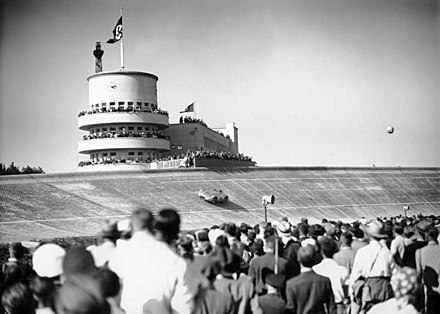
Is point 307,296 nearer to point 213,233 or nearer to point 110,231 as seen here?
point 110,231

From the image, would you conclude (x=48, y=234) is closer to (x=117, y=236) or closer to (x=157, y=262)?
(x=117, y=236)

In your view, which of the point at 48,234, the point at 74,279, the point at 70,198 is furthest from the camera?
the point at 70,198

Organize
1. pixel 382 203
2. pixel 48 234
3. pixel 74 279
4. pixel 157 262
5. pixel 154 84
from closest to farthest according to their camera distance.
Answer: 1. pixel 74 279
2. pixel 157 262
3. pixel 48 234
4. pixel 382 203
5. pixel 154 84

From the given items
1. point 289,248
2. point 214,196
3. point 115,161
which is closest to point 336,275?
point 289,248

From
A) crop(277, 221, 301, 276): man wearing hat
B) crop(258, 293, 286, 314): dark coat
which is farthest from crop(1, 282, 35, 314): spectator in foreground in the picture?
crop(277, 221, 301, 276): man wearing hat

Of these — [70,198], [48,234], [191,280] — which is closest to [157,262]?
[191,280]

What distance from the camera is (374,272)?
26.4 feet

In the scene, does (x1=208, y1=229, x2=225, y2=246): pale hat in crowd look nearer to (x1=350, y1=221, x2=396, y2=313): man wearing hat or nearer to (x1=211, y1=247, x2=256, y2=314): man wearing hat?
(x1=350, y1=221, x2=396, y2=313): man wearing hat

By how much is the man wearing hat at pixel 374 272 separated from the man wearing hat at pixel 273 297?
1535 millimetres

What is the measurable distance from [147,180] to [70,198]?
770 cm

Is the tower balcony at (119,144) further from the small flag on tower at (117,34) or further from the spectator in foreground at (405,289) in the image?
the spectator in foreground at (405,289)

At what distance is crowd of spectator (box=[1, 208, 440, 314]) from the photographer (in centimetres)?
461

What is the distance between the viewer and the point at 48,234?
33.8 meters

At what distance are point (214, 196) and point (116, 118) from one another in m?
20.8
